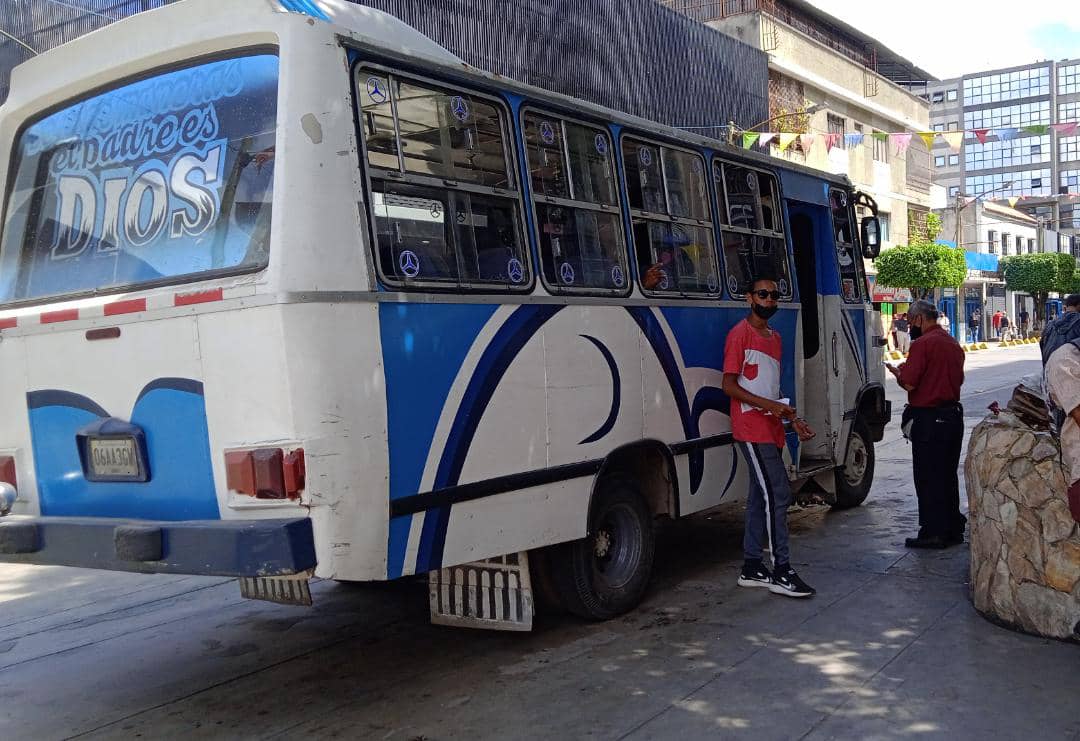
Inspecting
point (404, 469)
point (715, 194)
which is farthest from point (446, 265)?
point (715, 194)

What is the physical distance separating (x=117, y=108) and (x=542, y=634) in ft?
11.4

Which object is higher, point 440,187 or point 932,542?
point 440,187

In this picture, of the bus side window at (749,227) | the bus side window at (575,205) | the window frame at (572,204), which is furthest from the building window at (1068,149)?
the bus side window at (575,205)

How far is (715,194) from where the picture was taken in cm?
700

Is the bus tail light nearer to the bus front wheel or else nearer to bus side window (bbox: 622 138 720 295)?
the bus front wheel

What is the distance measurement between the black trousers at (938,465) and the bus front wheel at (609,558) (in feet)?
7.56

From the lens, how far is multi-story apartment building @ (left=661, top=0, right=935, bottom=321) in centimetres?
3195

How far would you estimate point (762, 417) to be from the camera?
249 inches

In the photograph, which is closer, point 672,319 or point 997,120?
point 672,319

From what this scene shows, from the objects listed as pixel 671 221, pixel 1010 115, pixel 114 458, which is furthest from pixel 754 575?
pixel 1010 115

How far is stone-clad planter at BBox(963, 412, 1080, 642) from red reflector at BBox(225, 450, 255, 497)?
12.3 feet

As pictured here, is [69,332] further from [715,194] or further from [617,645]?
[715,194]

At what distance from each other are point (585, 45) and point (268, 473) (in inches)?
706

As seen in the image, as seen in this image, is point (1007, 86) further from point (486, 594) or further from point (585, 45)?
point (486, 594)
